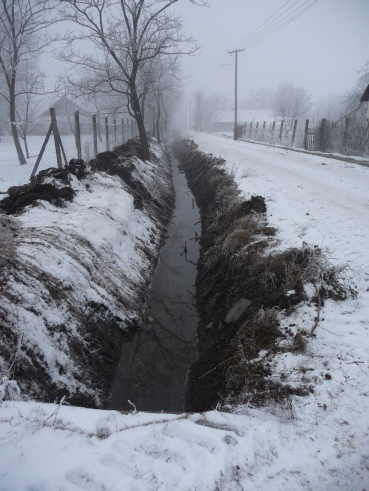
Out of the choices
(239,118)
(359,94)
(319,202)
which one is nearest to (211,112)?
(239,118)

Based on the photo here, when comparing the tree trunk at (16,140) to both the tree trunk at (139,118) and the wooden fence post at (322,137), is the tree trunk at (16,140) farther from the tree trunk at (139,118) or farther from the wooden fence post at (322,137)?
the wooden fence post at (322,137)

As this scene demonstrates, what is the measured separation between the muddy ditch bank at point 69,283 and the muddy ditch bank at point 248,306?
1245 mm

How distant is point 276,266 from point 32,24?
1724 centimetres

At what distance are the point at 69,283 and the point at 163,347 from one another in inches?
68.0

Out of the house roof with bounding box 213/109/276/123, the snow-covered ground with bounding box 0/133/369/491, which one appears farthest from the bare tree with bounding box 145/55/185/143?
the house roof with bounding box 213/109/276/123

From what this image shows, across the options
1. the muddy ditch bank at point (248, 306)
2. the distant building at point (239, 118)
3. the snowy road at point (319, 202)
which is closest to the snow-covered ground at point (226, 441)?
the muddy ditch bank at point (248, 306)

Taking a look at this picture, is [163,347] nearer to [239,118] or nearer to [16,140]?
[16,140]

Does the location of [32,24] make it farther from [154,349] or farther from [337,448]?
[337,448]

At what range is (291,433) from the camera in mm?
2104

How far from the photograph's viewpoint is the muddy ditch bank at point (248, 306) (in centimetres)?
279

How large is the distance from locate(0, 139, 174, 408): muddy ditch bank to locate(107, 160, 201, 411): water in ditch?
200 millimetres

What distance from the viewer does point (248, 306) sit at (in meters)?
3.87

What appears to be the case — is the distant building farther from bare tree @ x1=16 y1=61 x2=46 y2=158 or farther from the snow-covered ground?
the snow-covered ground

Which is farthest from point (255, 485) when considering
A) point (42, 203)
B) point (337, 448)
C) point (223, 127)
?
point (223, 127)
